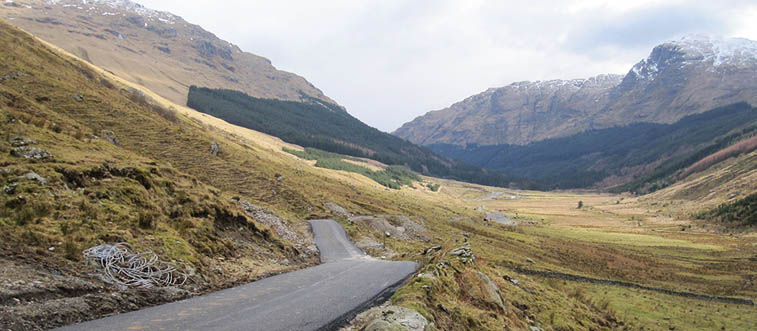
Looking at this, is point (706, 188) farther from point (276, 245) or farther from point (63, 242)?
point (63, 242)

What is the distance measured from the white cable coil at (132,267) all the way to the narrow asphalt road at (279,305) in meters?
1.40

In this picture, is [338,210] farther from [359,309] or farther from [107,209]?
[359,309]

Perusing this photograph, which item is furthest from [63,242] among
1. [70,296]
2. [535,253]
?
[535,253]

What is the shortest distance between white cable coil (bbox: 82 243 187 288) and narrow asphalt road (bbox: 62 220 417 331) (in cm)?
140

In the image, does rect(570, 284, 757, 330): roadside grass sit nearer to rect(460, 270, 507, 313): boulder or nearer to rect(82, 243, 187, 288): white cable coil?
rect(460, 270, 507, 313): boulder

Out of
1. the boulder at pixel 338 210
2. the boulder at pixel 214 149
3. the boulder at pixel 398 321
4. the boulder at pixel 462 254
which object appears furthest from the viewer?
the boulder at pixel 338 210

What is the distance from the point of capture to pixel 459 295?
1559 cm

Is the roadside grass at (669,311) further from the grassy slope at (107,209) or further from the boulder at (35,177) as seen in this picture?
the boulder at (35,177)

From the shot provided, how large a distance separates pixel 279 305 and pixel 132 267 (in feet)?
18.4

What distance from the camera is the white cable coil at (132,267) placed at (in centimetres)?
1244

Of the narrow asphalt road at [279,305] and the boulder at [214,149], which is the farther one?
the boulder at [214,149]

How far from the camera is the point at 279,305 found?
43.9 ft

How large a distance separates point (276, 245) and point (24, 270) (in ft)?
48.7

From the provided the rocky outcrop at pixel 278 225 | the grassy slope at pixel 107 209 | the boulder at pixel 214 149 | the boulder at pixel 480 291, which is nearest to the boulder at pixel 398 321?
the boulder at pixel 480 291
